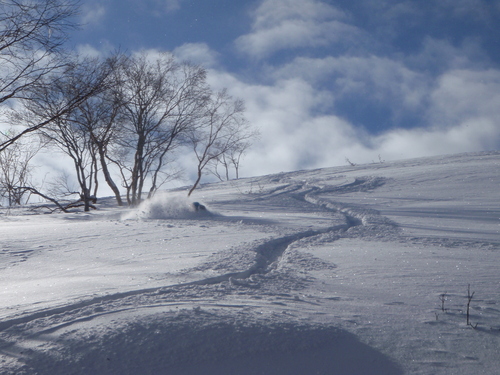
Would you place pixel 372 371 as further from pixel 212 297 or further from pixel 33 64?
pixel 33 64

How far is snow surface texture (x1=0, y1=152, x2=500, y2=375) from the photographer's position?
276 centimetres

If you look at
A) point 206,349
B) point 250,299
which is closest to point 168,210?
point 250,299

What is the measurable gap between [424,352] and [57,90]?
4436 mm

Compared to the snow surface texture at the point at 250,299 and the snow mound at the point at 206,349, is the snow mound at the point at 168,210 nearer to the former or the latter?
the snow surface texture at the point at 250,299

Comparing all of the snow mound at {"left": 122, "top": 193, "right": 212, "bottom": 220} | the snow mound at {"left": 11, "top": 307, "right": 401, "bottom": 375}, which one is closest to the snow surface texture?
the snow mound at {"left": 11, "top": 307, "right": 401, "bottom": 375}

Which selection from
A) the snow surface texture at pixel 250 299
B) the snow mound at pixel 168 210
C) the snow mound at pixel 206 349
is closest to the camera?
the snow mound at pixel 206 349

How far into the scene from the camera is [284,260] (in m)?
5.68

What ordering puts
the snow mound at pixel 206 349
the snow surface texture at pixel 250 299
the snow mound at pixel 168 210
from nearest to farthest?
the snow mound at pixel 206 349 → the snow surface texture at pixel 250 299 → the snow mound at pixel 168 210

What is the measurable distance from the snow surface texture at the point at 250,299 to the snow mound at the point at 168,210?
2.04m

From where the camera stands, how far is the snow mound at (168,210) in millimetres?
10719

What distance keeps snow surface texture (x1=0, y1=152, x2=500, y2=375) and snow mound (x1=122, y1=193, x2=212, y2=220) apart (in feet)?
6.68

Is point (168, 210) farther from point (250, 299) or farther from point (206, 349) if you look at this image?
point (206, 349)

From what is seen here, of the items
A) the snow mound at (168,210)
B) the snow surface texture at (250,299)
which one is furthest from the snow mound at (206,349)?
the snow mound at (168,210)

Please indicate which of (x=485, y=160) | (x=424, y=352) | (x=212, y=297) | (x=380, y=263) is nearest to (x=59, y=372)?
(x=212, y=297)
